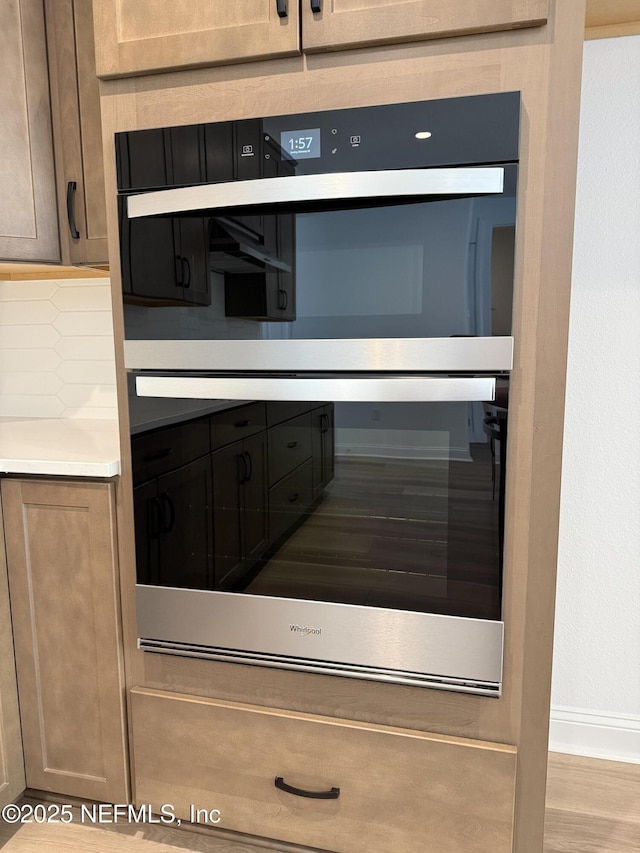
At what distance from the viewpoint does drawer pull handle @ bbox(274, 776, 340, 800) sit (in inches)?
51.8

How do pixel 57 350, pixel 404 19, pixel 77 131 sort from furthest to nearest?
pixel 57 350 → pixel 77 131 → pixel 404 19

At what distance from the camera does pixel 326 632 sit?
1.28 meters

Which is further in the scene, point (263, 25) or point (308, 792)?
point (308, 792)

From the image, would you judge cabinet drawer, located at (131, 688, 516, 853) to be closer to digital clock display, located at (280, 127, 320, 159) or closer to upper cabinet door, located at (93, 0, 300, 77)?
digital clock display, located at (280, 127, 320, 159)

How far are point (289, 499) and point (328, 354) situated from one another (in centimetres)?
31

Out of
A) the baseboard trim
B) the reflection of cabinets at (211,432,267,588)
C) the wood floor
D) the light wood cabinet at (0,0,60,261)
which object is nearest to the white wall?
the baseboard trim

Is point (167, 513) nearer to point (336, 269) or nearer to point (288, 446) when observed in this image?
point (288, 446)

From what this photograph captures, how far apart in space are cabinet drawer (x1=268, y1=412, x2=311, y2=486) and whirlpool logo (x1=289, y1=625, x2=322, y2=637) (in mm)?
308

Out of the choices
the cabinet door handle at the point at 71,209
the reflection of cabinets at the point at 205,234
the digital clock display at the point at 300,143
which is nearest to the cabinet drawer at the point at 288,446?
the reflection of cabinets at the point at 205,234

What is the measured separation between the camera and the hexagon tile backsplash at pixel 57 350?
1.94m

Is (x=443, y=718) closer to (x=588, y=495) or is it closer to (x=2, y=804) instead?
(x=588, y=495)

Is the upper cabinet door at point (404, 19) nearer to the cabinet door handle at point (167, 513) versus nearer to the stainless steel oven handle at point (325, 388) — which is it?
the stainless steel oven handle at point (325, 388)

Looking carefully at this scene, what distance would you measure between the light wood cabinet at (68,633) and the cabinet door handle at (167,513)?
126mm

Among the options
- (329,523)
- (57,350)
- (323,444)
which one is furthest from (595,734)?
(57,350)
